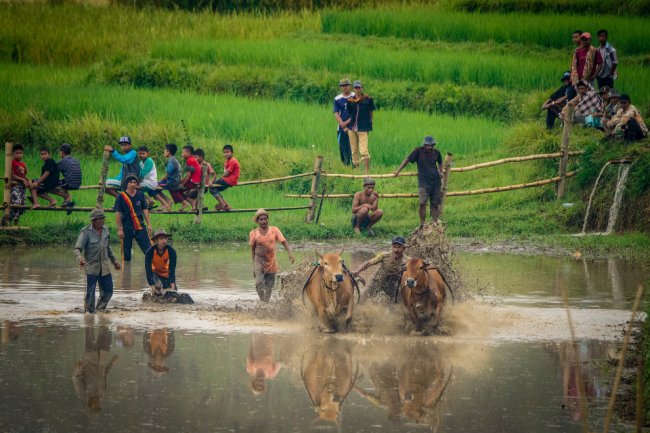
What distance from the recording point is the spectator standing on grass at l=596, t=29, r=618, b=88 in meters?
25.2

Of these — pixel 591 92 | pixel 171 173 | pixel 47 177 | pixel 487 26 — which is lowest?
pixel 47 177

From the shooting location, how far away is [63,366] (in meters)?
12.3

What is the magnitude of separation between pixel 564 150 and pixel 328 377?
12958 millimetres

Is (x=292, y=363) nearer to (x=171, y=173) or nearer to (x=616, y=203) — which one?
(x=171, y=173)

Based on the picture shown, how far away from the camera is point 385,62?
33.2m

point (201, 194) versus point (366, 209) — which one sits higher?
point (201, 194)

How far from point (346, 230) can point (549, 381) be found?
11321 millimetres

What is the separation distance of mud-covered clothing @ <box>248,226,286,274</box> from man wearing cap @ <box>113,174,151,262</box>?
11.0 feet

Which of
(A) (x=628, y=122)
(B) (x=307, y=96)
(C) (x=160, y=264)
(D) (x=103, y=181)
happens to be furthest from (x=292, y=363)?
(B) (x=307, y=96)

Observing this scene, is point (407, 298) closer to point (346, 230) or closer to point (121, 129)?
point (346, 230)

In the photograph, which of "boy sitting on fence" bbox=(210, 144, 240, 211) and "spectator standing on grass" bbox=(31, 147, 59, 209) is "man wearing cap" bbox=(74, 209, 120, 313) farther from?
"boy sitting on fence" bbox=(210, 144, 240, 211)

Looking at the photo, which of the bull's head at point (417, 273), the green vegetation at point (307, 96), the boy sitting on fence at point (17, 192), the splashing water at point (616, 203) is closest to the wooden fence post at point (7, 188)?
the boy sitting on fence at point (17, 192)

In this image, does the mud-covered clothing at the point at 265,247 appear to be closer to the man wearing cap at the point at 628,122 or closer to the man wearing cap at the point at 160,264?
the man wearing cap at the point at 160,264

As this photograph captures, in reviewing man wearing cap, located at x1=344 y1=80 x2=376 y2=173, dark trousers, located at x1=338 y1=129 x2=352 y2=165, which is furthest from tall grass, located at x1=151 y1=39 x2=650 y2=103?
man wearing cap, located at x1=344 y1=80 x2=376 y2=173
